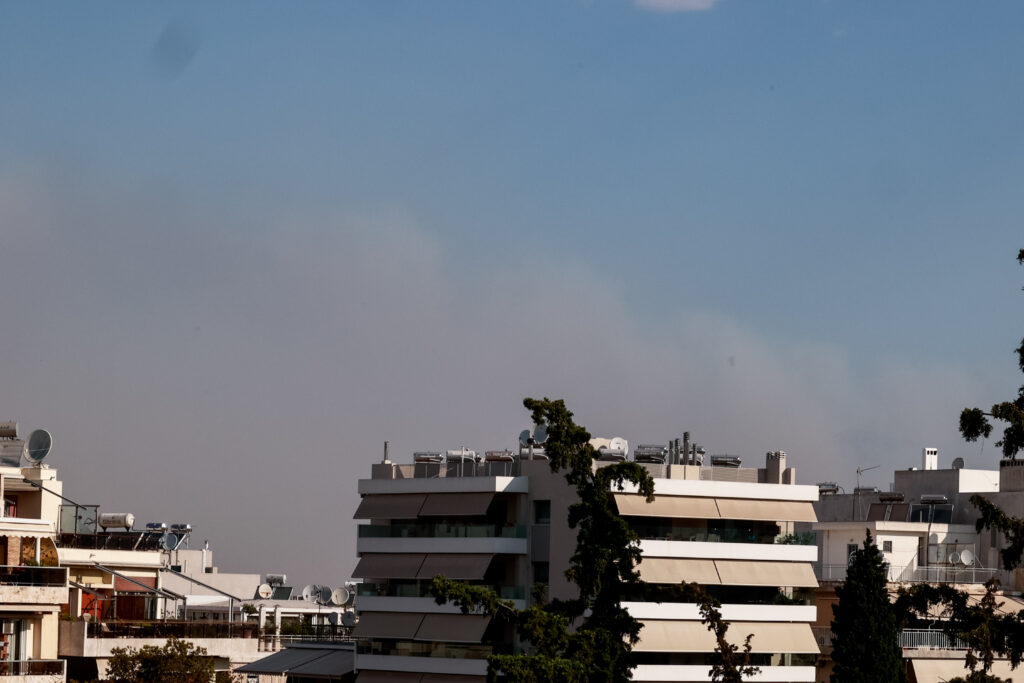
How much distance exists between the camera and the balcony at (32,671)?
5750 centimetres

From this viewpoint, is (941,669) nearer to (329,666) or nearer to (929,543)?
(929,543)

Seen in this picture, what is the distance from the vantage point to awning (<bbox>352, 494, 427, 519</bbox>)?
2751 inches

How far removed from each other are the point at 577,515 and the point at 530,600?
12013 millimetres

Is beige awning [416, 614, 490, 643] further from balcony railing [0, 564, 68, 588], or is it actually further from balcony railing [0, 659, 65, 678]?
balcony railing [0, 659, 65, 678]

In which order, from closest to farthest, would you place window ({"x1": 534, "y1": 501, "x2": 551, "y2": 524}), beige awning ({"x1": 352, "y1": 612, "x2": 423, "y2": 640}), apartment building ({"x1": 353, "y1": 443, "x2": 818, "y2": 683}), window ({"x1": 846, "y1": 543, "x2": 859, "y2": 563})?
1. apartment building ({"x1": 353, "y1": 443, "x2": 818, "y2": 683})
2. window ({"x1": 534, "y1": 501, "x2": 551, "y2": 524})
3. beige awning ({"x1": 352, "y1": 612, "x2": 423, "y2": 640})
4. window ({"x1": 846, "y1": 543, "x2": 859, "y2": 563})

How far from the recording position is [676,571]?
65188 millimetres

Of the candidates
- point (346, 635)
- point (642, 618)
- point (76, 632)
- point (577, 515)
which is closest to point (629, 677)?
point (577, 515)

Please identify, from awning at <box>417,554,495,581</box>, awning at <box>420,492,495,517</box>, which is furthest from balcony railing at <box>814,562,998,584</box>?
awning at <box>417,554,495,581</box>

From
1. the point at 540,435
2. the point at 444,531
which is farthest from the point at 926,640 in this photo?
the point at 444,531

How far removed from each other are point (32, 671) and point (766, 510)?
93.4ft

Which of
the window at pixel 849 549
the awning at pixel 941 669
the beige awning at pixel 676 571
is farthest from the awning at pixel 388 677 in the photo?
the window at pixel 849 549

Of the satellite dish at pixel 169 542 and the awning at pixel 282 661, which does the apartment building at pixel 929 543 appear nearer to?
the awning at pixel 282 661

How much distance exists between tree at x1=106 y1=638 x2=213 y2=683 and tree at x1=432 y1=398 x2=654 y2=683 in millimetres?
15473

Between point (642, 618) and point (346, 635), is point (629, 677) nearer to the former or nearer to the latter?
point (642, 618)
